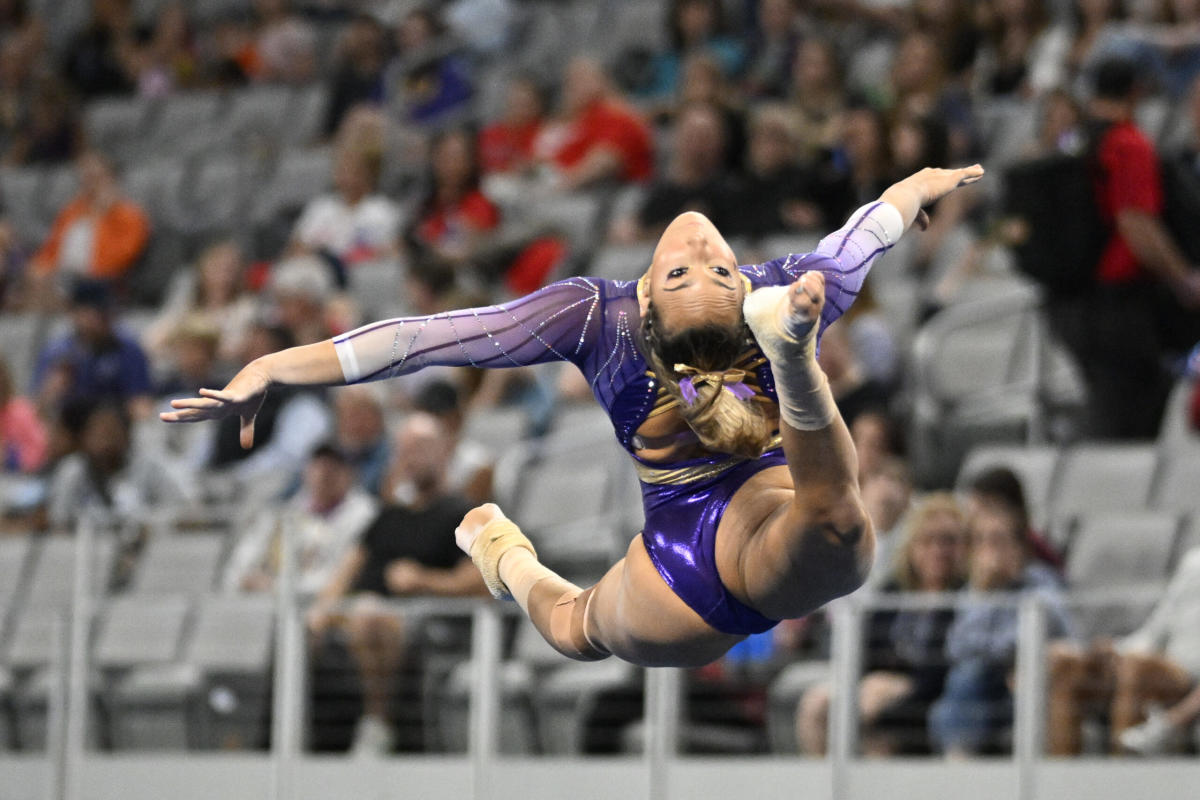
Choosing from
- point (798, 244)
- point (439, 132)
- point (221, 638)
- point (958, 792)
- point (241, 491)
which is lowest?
point (958, 792)

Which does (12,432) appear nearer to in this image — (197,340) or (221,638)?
(197,340)

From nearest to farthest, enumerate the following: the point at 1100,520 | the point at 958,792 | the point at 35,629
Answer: the point at 958,792, the point at 1100,520, the point at 35,629

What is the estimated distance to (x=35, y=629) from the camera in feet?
25.3

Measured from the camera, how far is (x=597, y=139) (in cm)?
933

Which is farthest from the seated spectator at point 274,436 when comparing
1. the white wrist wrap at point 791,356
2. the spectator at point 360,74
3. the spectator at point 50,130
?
the white wrist wrap at point 791,356

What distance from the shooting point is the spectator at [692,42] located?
970cm

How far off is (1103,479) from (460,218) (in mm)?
3872

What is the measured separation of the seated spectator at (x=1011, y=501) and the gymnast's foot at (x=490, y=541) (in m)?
1.86

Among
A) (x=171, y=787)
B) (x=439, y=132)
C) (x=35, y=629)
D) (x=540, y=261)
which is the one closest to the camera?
(x=171, y=787)

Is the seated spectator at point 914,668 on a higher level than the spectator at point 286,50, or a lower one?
lower

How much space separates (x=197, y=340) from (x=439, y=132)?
74.1 inches

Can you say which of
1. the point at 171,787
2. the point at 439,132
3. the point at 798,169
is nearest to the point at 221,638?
the point at 171,787

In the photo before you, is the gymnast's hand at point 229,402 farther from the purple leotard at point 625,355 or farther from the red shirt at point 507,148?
the red shirt at point 507,148

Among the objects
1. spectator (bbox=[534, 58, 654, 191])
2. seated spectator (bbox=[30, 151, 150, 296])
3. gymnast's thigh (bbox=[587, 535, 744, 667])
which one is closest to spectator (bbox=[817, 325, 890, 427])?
spectator (bbox=[534, 58, 654, 191])
